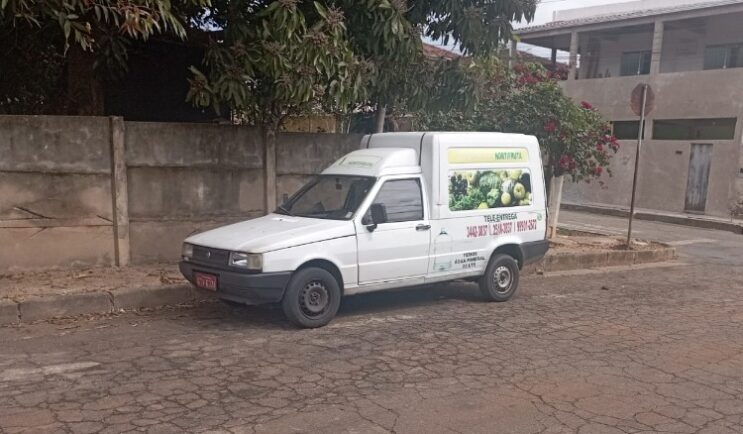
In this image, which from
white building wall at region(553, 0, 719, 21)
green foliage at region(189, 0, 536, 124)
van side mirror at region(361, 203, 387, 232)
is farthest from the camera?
white building wall at region(553, 0, 719, 21)

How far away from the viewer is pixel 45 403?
428 cm

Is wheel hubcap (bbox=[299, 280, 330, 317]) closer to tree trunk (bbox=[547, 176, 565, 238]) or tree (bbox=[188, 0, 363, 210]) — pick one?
tree (bbox=[188, 0, 363, 210])

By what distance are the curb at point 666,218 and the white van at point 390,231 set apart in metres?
11.7

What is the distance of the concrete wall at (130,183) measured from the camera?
7.64m

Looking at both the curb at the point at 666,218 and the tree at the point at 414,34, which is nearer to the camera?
the tree at the point at 414,34

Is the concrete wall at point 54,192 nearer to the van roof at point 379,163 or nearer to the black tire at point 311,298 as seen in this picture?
the van roof at point 379,163

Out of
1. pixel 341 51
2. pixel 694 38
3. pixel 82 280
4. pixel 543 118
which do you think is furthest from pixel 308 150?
pixel 694 38

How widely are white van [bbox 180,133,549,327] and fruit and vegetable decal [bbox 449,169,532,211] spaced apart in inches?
0.5

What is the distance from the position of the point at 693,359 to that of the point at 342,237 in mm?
3449

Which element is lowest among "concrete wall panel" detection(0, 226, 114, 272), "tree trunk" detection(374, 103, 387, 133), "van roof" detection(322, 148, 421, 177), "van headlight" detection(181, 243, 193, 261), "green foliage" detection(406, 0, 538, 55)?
"concrete wall panel" detection(0, 226, 114, 272)

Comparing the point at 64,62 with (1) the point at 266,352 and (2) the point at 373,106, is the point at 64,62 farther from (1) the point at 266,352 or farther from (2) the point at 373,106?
(1) the point at 266,352

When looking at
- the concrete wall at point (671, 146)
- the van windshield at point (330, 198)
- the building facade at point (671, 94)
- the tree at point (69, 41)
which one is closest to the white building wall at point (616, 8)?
the building facade at point (671, 94)

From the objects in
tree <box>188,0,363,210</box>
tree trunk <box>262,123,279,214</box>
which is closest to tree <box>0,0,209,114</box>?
tree <box>188,0,363,210</box>

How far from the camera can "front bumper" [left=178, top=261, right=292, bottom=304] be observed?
5883 mm
